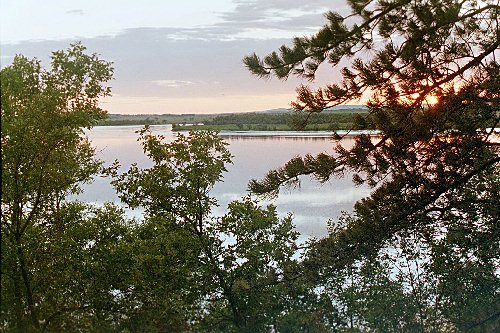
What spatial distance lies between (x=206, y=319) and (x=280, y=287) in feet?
4.55

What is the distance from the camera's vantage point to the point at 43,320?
7.63 meters

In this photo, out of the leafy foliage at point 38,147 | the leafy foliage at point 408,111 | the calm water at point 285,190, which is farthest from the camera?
the calm water at point 285,190

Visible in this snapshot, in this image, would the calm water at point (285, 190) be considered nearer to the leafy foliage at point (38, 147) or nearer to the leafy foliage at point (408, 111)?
the leafy foliage at point (408, 111)

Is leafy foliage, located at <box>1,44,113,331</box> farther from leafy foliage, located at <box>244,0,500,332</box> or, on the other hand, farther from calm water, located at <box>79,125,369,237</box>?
leafy foliage, located at <box>244,0,500,332</box>

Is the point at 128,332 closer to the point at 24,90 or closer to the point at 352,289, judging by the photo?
the point at 24,90

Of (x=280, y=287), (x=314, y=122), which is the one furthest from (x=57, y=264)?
(x=314, y=122)

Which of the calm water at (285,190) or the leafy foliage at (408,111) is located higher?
the leafy foliage at (408,111)

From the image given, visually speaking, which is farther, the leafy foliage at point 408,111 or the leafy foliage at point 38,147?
the leafy foliage at point 38,147

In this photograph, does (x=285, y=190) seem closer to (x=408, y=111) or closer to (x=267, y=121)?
(x=408, y=111)

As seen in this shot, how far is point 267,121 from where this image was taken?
35188mm

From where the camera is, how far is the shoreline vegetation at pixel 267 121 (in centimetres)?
667

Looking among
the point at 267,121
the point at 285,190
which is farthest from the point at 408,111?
the point at 267,121

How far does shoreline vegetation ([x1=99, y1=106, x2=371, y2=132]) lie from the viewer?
6668mm

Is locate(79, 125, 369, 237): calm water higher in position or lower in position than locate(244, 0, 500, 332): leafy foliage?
lower
